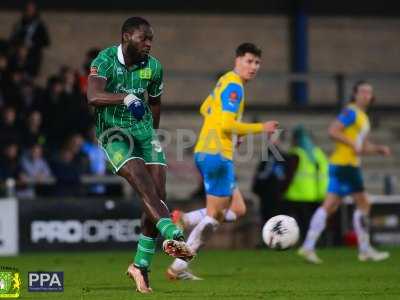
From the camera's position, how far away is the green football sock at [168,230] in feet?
30.9

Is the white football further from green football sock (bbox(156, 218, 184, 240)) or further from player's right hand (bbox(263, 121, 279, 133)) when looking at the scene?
green football sock (bbox(156, 218, 184, 240))

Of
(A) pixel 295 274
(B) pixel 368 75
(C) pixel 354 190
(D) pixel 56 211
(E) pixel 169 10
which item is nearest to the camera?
(A) pixel 295 274

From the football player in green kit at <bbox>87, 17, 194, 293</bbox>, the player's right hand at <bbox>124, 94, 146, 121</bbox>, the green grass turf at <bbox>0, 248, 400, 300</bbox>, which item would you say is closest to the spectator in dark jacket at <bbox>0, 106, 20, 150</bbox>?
the green grass turf at <bbox>0, 248, 400, 300</bbox>

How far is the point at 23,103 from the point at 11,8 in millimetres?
4333

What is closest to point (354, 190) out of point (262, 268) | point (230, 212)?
point (262, 268)

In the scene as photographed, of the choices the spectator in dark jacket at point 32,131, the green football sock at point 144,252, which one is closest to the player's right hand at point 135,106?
the green football sock at point 144,252

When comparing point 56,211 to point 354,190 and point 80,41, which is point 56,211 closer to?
point 354,190

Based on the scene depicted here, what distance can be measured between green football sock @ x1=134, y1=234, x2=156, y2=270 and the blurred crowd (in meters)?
7.96

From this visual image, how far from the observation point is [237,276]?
498 inches

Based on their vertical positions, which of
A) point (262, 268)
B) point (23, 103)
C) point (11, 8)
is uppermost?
point (11, 8)

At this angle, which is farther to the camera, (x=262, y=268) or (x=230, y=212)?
(x=262, y=268)

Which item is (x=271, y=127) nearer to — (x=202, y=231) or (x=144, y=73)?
(x=202, y=231)

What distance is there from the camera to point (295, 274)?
42.4ft

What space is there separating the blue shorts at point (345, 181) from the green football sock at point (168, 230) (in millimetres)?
6385
